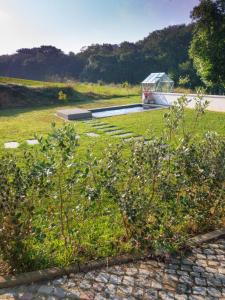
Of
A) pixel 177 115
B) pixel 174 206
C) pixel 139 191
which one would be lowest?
pixel 174 206

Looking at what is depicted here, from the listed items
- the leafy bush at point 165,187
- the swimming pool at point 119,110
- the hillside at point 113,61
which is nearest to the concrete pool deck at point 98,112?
the swimming pool at point 119,110

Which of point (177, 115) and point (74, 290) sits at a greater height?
point (177, 115)

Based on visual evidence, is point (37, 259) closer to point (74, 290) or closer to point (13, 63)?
point (74, 290)

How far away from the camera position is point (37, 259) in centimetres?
316

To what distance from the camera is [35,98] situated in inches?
837

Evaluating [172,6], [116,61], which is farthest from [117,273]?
[116,61]

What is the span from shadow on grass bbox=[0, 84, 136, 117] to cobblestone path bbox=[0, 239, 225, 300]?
16500 millimetres

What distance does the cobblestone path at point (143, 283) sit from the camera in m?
2.65

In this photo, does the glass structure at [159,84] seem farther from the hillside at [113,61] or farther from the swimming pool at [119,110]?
the hillside at [113,61]

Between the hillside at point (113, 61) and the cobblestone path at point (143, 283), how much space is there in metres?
42.5

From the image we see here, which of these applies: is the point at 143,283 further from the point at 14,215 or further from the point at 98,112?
the point at 98,112

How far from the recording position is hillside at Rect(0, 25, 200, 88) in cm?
4931

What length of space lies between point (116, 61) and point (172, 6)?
4458 centimetres

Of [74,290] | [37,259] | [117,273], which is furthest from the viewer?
[37,259]
